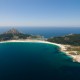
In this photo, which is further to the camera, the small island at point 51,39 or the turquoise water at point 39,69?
the small island at point 51,39

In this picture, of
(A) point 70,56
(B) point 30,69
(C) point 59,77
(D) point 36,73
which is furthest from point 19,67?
(A) point 70,56

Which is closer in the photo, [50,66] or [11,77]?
[11,77]

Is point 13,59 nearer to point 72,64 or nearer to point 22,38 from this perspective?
point 72,64

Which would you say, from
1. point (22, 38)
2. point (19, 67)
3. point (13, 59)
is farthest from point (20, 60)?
point (22, 38)

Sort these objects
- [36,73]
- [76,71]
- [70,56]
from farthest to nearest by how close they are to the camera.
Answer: [70,56]
[76,71]
[36,73]

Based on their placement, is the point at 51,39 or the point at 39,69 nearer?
the point at 39,69

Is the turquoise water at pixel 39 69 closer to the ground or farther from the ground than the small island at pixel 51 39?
farther from the ground

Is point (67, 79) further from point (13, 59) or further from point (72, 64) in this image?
point (13, 59)

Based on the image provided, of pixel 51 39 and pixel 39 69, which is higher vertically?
pixel 39 69

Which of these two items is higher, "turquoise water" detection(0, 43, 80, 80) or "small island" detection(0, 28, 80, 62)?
"turquoise water" detection(0, 43, 80, 80)

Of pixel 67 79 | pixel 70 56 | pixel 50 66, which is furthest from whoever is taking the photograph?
pixel 70 56

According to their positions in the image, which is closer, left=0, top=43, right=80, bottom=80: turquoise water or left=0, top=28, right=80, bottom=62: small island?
left=0, top=43, right=80, bottom=80: turquoise water
